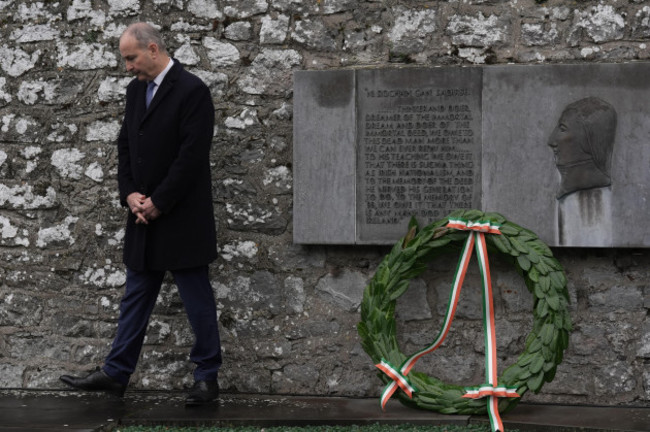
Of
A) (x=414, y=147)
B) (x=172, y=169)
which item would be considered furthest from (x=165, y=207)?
(x=414, y=147)

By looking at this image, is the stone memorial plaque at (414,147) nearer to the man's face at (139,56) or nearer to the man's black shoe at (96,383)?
the man's face at (139,56)

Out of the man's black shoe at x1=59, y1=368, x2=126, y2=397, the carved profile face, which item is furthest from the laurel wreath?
the man's black shoe at x1=59, y1=368, x2=126, y2=397

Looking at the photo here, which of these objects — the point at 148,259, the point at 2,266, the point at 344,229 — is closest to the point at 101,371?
the point at 148,259

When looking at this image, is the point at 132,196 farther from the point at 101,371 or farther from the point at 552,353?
the point at 552,353

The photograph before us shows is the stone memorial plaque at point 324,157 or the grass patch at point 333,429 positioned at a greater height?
the stone memorial plaque at point 324,157

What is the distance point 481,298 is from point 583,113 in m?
1.04

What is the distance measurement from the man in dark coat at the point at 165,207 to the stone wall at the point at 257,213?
0.42 metres

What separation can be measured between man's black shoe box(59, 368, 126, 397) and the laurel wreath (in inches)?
48.7

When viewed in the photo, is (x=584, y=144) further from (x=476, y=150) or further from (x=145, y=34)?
(x=145, y=34)

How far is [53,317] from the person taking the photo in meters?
5.75

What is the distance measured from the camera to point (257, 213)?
18.3 feet

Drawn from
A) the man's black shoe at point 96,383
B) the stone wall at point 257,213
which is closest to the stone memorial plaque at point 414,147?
the stone wall at point 257,213

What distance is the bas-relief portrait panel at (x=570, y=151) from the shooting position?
16.9ft

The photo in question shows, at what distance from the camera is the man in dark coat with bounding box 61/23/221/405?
506cm
